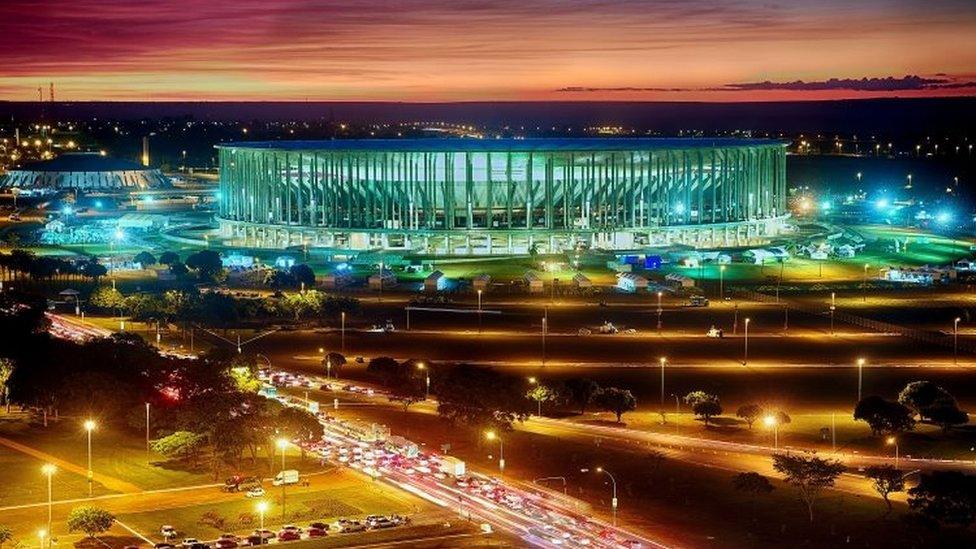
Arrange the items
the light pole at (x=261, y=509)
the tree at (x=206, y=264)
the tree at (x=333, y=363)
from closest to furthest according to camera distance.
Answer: the light pole at (x=261, y=509) → the tree at (x=333, y=363) → the tree at (x=206, y=264)

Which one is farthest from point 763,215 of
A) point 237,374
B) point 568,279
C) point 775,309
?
point 237,374

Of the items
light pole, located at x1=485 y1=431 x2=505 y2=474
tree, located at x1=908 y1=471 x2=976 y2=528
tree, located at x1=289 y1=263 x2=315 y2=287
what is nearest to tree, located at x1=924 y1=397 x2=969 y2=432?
tree, located at x1=908 y1=471 x2=976 y2=528

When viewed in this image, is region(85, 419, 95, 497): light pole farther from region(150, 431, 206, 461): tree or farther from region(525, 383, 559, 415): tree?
region(525, 383, 559, 415): tree

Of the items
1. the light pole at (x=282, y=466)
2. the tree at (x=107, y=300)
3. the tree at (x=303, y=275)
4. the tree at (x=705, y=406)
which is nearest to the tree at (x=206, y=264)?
the tree at (x=303, y=275)

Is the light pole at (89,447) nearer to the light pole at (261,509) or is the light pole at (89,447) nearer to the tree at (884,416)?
the light pole at (261,509)

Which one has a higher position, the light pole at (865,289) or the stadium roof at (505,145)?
the stadium roof at (505,145)

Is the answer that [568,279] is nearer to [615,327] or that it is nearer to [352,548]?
[615,327]
